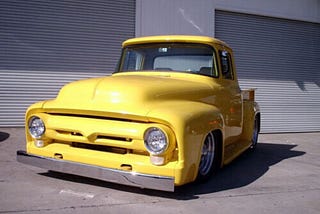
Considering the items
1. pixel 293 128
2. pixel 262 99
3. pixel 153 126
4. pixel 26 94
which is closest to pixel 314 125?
pixel 293 128

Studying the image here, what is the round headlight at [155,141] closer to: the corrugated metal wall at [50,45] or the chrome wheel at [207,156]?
the chrome wheel at [207,156]

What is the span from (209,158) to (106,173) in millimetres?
1523

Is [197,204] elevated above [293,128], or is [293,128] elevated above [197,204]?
[197,204]

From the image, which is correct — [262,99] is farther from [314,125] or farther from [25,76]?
[25,76]

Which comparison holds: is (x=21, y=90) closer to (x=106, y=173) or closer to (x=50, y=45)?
(x=50, y=45)

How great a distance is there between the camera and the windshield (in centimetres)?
605

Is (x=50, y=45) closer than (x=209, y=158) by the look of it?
No

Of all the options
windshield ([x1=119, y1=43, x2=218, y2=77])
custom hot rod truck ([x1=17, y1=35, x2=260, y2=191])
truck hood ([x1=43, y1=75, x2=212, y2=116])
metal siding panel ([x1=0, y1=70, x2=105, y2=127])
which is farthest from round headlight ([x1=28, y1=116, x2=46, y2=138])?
metal siding panel ([x1=0, y1=70, x2=105, y2=127])

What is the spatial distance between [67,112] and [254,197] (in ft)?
7.63

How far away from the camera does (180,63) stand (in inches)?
239

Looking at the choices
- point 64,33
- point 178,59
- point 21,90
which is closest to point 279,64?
point 64,33

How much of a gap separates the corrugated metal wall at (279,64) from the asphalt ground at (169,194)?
21.9 feet

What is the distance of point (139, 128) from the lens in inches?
170

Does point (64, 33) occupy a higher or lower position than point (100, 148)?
higher
